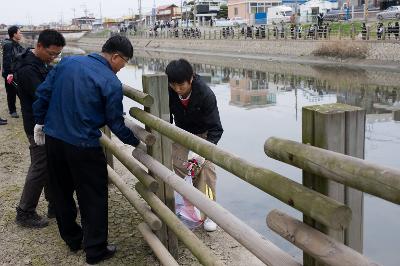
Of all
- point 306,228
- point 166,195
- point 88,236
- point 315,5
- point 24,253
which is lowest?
point 24,253

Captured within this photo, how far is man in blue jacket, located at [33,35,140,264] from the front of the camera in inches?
129

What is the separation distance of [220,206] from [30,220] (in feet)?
8.58

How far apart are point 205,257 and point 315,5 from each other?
162ft

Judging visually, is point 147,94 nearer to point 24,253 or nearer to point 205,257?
point 205,257

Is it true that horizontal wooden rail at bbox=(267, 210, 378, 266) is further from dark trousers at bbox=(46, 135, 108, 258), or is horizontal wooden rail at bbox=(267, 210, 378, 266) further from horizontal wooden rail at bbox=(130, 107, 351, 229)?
dark trousers at bbox=(46, 135, 108, 258)

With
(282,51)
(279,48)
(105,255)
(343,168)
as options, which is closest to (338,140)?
(343,168)

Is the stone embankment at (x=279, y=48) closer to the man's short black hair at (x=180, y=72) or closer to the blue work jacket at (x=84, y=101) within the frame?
the man's short black hair at (x=180, y=72)

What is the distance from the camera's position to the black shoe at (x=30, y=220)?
453cm

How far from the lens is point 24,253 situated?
13.2 feet

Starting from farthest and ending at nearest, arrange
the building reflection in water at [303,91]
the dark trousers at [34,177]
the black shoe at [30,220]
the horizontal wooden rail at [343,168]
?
the building reflection in water at [303,91] → the black shoe at [30,220] → the dark trousers at [34,177] → the horizontal wooden rail at [343,168]

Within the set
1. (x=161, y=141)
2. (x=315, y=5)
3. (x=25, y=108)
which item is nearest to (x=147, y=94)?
(x=161, y=141)

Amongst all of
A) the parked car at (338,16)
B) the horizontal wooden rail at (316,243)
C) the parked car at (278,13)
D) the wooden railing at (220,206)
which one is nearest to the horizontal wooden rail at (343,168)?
the wooden railing at (220,206)

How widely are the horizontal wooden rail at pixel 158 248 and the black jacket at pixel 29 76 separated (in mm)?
1592

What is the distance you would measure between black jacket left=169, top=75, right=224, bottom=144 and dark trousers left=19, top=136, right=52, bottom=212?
1.32m
